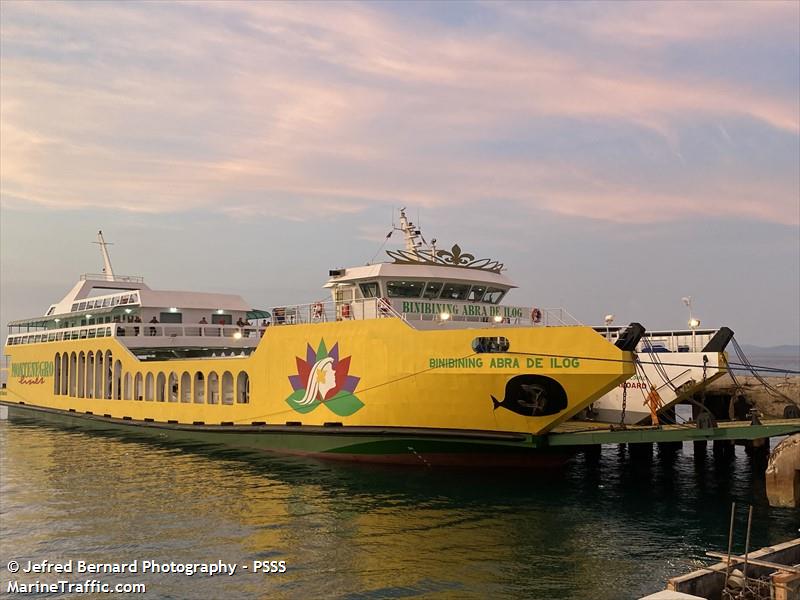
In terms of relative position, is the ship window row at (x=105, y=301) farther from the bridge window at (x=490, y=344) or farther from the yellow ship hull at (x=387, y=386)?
the bridge window at (x=490, y=344)

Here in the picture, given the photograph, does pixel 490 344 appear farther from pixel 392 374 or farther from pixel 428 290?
pixel 428 290

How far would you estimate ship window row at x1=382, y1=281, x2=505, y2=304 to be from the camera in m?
22.9

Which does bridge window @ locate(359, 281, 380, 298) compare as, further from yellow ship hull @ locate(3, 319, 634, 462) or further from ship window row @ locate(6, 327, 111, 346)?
ship window row @ locate(6, 327, 111, 346)

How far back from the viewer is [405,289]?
23062 mm

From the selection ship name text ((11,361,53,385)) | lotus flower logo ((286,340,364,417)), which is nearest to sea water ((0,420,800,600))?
lotus flower logo ((286,340,364,417))

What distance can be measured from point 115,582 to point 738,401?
23.7 m

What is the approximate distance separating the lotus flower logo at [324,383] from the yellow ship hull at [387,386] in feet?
0.11

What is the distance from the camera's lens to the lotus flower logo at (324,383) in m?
21.0

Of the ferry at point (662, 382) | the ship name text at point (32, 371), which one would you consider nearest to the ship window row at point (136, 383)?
the ship name text at point (32, 371)

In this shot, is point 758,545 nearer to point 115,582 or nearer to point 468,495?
point 468,495

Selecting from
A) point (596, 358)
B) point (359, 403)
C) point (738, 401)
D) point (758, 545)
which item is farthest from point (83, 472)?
point (738, 401)

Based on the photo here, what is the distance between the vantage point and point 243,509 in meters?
17.3

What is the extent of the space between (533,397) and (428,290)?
6.44m

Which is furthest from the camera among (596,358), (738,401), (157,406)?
(157,406)
